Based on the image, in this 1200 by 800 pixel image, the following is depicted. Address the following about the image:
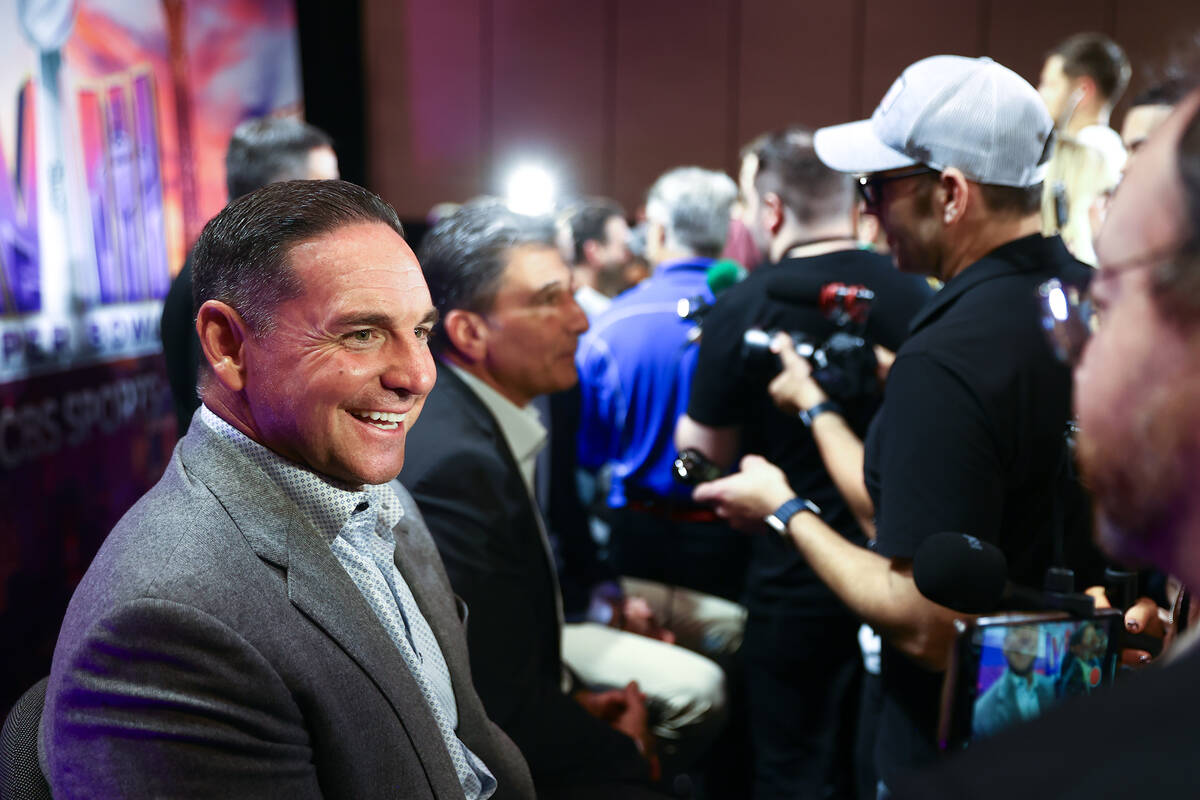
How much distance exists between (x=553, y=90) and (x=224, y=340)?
276 inches

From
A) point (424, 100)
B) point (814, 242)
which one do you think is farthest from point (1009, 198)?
point (424, 100)

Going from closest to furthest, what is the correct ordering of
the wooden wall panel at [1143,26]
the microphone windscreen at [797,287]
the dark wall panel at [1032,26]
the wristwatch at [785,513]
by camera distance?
the wristwatch at [785,513]
the microphone windscreen at [797,287]
the wooden wall panel at [1143,26]
the dark wall panel at [1032,26]

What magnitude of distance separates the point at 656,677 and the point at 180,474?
4.72ft

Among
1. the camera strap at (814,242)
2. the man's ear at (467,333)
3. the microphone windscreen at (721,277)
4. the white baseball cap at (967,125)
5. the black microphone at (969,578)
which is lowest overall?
the black microphone at (969,578)

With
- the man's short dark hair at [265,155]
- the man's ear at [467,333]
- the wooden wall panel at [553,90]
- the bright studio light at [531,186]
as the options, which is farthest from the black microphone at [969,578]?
the wooden wall panel at [553,90]

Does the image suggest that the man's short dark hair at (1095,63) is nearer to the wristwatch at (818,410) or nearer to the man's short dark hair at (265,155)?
the wristwatch at (818,410)

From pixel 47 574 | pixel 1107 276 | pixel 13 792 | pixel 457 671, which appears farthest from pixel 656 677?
pixel 47 574

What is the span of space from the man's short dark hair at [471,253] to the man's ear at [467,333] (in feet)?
0.06

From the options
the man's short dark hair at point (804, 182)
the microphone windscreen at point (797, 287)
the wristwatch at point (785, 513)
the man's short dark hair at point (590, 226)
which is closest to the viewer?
the wristwatch at point (785, 513)

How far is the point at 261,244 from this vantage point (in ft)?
3.56

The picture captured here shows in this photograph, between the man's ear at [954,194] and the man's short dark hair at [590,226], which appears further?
the man's short dark hair at [590,226]

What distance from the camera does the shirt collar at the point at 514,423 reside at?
5.95 ft

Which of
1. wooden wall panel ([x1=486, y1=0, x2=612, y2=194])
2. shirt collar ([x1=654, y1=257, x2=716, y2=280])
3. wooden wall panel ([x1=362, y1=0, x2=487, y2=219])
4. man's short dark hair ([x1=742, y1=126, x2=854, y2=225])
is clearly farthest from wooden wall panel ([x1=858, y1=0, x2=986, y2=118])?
man's short dark hair ([x1=742, y1=126, x2=854, y2=225])

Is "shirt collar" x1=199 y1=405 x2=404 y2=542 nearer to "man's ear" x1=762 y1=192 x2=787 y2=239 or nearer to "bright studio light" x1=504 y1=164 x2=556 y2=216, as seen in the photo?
"man's ear" x1=762 y1=192 x2=787 y2=239
